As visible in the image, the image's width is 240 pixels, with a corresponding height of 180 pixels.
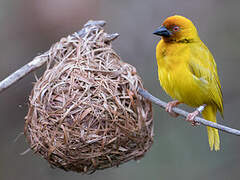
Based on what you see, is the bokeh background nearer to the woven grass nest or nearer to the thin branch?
the thin branch

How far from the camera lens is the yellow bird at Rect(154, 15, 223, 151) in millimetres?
4066

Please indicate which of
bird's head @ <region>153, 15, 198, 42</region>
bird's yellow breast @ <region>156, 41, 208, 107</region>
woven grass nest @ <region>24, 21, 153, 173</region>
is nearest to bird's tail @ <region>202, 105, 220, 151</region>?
bird's yellow breast @ <region>156, 41, 208, 107</region>

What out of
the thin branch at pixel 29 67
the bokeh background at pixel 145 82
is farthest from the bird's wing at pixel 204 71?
the bokeh background at pixel 145 82

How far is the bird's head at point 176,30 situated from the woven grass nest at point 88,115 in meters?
0.63

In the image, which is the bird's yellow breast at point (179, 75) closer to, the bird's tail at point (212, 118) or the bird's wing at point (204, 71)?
the bird's wing at point (204, 71)

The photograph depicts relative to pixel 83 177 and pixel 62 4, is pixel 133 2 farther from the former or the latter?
pixel 83 177

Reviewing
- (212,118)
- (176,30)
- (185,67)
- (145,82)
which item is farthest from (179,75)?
(145,82)

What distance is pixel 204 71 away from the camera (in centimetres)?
418

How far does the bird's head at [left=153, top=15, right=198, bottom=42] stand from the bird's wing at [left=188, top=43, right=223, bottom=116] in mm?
129

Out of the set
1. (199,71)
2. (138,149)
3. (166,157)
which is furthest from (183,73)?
(166,157)

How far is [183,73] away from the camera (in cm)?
405

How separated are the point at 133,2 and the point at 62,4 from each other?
4.16ft

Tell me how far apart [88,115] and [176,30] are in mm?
1338

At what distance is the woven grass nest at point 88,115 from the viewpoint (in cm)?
339
